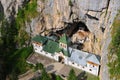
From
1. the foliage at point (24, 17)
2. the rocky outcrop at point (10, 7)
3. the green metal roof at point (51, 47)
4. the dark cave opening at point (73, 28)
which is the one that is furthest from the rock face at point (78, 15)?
the green metal roof at point (51, 47)

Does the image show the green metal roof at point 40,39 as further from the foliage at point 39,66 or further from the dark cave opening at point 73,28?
the foliage at point 39,66

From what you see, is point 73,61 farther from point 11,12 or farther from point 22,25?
point 11,12

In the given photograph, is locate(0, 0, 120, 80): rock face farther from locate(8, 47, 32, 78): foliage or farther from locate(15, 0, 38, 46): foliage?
locate(8, 47, 32, 78): foliage

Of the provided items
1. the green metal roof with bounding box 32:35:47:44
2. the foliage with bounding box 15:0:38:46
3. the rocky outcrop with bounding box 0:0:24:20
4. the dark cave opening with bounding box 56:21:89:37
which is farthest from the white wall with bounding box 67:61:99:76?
the rocky outcrop with bounding box 0:0:24:20

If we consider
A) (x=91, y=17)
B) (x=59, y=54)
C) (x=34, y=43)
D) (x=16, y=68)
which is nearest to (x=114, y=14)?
(x=91, y=17)

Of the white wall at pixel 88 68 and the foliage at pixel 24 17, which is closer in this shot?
the white wall at pixel 88 68

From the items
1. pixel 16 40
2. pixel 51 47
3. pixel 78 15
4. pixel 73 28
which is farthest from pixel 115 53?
pixel 16 40

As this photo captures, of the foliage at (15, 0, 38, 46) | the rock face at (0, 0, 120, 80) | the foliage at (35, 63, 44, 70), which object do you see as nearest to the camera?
the rock face at (0, 0, 120, 80)
